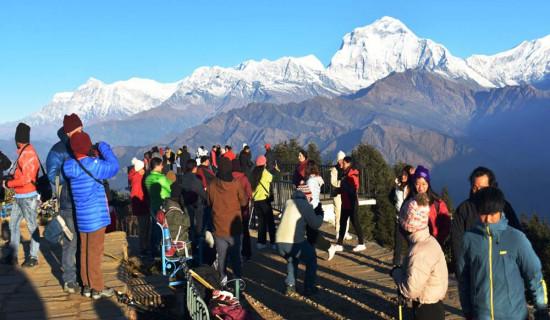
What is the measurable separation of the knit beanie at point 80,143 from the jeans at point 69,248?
2.76 ft

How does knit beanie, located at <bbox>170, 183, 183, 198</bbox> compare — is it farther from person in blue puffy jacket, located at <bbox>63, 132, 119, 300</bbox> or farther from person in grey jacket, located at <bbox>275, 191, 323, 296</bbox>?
person in blue puffy jacket, located at <bbox>63, 132, 119, 300</bbox>

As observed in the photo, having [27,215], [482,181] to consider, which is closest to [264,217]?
[27,215]

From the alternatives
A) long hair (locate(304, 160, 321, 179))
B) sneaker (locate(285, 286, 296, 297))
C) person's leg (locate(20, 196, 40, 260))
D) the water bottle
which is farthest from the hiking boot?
long hair (locate(304, 160, 321, 179))

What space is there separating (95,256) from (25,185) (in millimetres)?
2073

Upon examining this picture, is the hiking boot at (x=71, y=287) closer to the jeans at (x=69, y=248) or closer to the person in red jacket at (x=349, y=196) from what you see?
the jeans at (x=69, y=248)

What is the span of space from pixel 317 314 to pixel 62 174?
345cm

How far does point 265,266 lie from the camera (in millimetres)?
9688

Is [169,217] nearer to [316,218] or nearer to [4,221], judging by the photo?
[316,218]

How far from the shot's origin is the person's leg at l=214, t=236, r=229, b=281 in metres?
7.20

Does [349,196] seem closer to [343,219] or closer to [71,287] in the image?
[343,219]

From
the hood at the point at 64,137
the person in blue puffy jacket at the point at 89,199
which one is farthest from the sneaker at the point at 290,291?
the hood at the point at 64,137

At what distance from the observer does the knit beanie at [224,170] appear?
709 centimetres

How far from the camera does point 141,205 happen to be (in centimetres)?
948

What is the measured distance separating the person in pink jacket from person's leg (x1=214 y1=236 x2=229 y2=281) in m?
2.87
